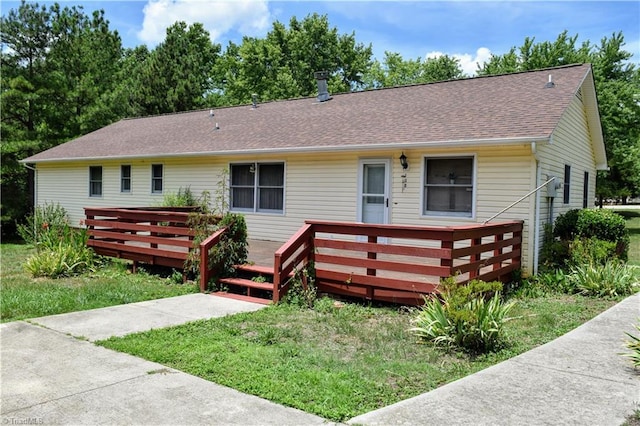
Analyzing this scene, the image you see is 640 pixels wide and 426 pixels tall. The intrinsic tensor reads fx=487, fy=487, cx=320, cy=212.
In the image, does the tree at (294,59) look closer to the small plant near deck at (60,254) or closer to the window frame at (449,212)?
the small plant near deck at (60,254)

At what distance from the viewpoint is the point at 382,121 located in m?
11.4

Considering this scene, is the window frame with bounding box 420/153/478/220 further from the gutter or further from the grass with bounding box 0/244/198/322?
the grass with bounding box 0/244/198/322

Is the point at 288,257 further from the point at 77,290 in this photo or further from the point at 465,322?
the point at 77,290

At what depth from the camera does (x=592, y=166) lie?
14.2m

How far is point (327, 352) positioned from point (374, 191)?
6143mm

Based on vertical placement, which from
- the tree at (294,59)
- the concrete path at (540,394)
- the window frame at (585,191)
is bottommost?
the concrete path at (540,394)

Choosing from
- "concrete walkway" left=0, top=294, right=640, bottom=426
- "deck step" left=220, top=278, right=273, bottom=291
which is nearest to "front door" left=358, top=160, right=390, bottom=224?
"deck step" left=220, top=278, right=273, bottom=291

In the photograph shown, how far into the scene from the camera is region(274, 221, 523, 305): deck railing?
20.5 feet

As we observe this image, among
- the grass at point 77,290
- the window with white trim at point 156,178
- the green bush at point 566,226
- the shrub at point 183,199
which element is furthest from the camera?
the window with white trim at point 156,178

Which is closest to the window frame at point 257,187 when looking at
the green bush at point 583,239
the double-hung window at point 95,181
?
the green bush at point 583,239

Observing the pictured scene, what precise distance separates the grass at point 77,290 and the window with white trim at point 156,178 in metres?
5.22

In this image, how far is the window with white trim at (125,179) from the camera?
1611 centimetres

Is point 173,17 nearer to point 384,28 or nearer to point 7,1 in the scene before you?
point 7,1

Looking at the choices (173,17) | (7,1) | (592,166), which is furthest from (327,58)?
(592,166)
